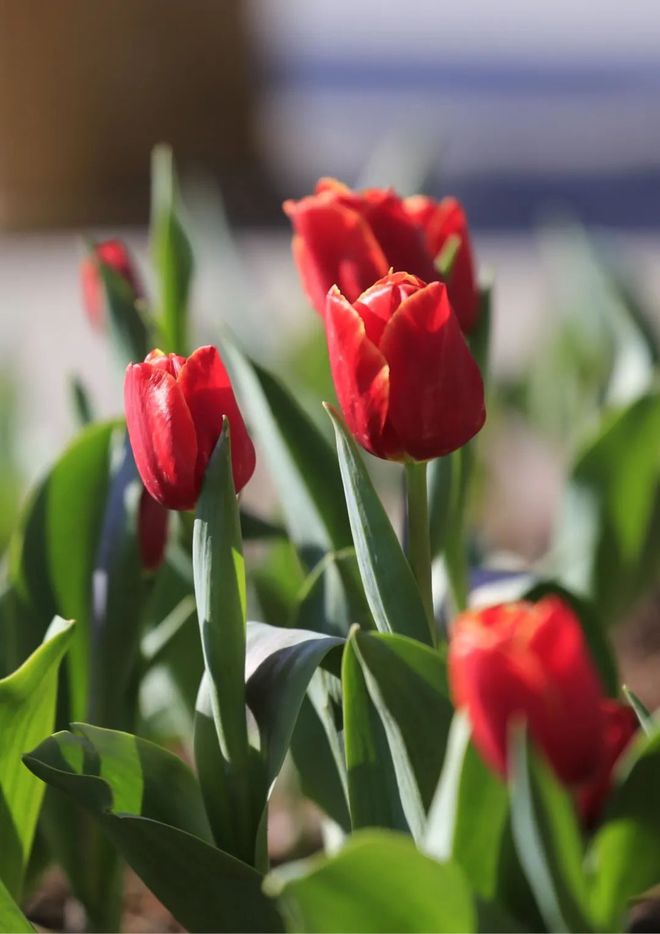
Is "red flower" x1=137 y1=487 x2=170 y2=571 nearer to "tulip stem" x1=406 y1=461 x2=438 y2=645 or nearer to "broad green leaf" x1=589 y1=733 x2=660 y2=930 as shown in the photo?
"tulip stem" x1=406 y1=461 x2=438 y2=645

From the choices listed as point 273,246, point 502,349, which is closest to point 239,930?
point 502,349

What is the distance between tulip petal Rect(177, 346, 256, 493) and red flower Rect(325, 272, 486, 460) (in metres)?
0.05

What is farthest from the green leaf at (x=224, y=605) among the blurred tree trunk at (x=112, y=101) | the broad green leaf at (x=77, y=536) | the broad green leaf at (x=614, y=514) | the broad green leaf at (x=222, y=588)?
the blurred tree trunk at (x=112, y=101)

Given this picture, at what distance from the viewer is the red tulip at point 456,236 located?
2.59 ft

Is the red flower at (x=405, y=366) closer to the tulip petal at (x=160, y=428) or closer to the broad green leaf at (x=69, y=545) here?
the tulip petal at (x=160, y=428)

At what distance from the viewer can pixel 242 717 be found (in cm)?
63

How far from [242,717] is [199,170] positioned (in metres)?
5.30

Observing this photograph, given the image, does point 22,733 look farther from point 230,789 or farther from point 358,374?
point 358,374

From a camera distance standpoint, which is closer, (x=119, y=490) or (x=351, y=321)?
(x=351, y=321)

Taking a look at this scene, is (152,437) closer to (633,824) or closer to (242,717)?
(242,717)

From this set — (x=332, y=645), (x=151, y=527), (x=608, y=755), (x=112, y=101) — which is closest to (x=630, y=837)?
(x=608, y=755)

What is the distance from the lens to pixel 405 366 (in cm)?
59

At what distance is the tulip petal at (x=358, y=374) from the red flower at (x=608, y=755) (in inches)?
5.8

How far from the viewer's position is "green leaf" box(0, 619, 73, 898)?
630 mm
